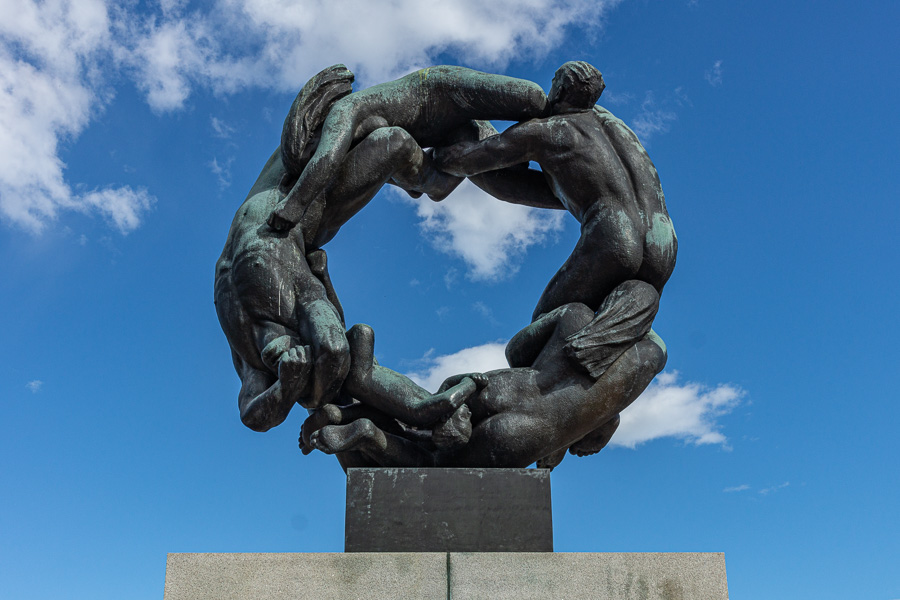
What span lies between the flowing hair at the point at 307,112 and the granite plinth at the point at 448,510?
2015 mm

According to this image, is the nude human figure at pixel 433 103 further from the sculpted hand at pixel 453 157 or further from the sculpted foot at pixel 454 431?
the sculpted foot at pixel 454 431

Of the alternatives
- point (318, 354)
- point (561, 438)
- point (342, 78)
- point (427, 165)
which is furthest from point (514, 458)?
point (342, 78)

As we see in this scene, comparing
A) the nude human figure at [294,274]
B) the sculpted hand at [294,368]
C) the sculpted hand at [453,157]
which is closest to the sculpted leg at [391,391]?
the nude human figure at [294,274]

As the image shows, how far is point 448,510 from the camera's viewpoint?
442 cm

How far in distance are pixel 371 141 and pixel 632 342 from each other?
2.03 meters

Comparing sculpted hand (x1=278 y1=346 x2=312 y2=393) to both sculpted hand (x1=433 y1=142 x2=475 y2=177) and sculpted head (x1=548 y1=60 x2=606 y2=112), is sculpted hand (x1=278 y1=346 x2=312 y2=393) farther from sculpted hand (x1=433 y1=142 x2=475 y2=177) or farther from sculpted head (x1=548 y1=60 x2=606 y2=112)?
sculpted head (x1=548 y1=60 x2=606 y2=112)

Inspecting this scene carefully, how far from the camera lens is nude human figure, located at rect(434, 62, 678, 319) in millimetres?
5129

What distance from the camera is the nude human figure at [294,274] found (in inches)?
184

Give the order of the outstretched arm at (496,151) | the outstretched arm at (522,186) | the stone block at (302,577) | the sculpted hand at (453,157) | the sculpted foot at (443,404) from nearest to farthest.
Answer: the stone block at (302,577) < the sculpted foot at (443,404) < the outstretched arm at (496,151) < the sculpted hand at (453,157) < the outstretched arm at (522,186)

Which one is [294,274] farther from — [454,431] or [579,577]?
[579,577]

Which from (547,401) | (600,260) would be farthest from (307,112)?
(547,401)

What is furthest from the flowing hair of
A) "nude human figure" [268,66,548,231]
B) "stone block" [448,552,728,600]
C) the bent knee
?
"stone block" [448,552,728,600]

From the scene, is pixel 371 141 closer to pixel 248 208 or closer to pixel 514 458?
pixel 248 208

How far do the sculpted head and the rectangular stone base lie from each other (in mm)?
2885
